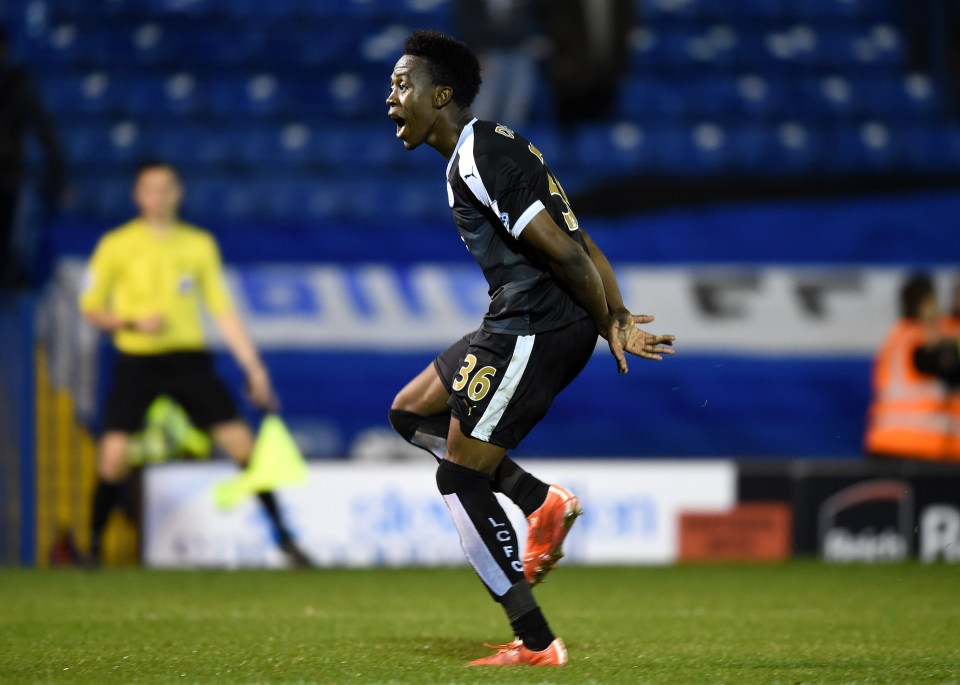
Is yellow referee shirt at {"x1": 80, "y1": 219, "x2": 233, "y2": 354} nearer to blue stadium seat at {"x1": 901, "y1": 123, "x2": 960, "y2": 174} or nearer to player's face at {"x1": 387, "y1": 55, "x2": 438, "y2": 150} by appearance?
player's face at {"x1": 387, "y1": 55, "x2": 438, "y2": 150}

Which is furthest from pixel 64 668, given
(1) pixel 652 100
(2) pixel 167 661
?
(1) pixel 652 100

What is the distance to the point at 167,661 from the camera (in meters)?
4.07

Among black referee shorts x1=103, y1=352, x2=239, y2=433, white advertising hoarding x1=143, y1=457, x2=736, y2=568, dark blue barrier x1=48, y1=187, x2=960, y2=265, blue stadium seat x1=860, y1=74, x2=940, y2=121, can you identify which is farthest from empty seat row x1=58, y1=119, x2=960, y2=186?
black referee shorts x1=103, y1=352, x2=239, y2=433

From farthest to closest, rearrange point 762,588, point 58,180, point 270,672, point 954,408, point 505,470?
point 58,180 → point 954,408 → point 762,588 → point 505,470 → point 270,672

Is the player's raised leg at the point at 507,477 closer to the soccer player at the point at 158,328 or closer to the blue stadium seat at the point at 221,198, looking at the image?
the soccer player at the point at 158,328

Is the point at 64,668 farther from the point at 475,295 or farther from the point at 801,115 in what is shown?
the point at 801,115

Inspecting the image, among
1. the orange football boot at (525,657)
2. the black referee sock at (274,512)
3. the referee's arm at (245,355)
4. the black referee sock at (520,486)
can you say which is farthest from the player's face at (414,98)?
the black referee sock at (274,512)

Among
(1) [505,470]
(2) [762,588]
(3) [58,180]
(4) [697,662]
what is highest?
(3) [58,180]

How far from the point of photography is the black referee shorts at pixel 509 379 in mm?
3895

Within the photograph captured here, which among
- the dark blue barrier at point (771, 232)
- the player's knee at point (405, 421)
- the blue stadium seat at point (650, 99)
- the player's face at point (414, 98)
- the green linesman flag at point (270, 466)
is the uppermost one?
the blue stadium seat at point (650, 99)

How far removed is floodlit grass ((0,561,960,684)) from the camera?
12.7ft

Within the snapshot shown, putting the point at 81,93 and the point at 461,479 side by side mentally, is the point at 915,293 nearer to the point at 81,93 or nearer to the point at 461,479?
the point at 461,479

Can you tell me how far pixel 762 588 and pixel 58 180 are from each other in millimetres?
5424

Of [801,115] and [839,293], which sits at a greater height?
[801,115]
